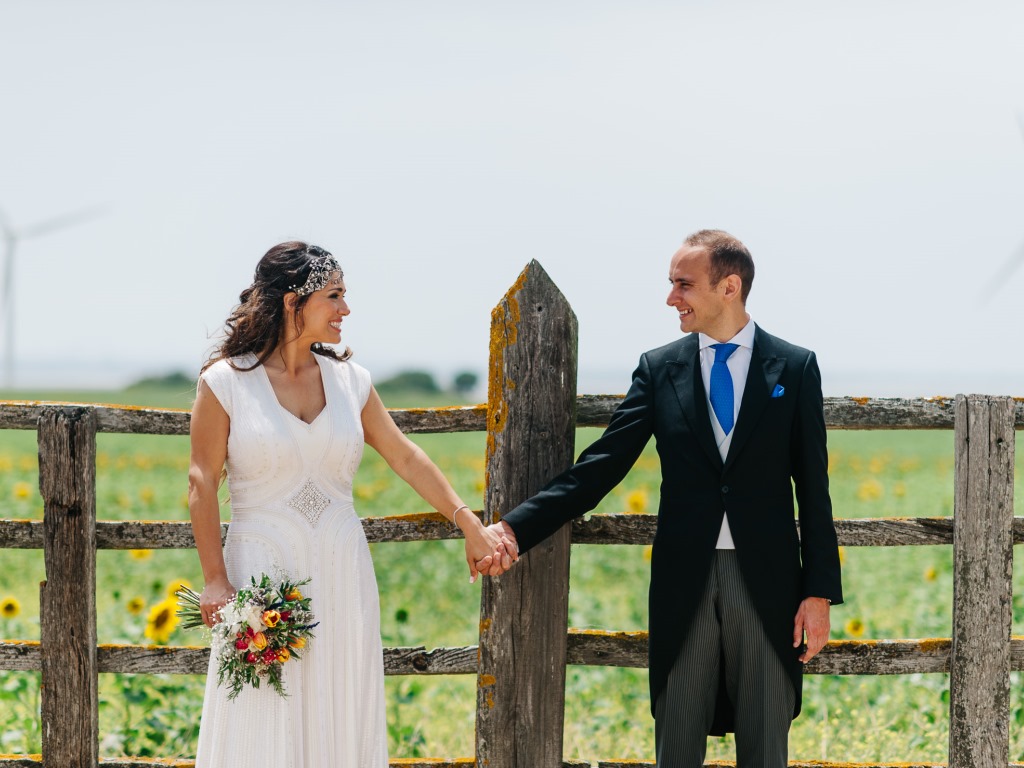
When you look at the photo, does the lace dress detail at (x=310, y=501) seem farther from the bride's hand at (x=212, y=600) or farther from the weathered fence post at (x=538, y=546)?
the weathered fence post at (x=538, y=546)

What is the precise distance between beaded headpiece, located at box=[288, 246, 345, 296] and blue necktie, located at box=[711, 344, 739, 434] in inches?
55.0

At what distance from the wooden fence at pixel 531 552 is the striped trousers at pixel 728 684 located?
527mm

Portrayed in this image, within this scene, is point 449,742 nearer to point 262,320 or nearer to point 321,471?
point 321,471

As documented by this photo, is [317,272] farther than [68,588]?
No

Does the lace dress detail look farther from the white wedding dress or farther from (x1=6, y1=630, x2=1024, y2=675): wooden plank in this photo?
(x1=6, y1=630, x2=1024, y2=675): wooden plank

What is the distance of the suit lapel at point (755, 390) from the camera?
12.3 ft

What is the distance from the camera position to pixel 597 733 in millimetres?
5906

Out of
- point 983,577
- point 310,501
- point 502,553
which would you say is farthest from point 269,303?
point 983,577

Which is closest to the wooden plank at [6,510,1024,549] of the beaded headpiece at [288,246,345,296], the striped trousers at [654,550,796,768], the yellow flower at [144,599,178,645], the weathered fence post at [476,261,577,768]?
the weathered fence post at [476,261,577,768]

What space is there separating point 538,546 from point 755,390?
109cm

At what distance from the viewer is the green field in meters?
5.50

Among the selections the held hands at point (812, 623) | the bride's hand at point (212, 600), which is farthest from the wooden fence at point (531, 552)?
the bride's hand at point (212, 600)

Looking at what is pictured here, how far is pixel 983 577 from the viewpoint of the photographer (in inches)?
172

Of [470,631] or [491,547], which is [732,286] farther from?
[470,631]
